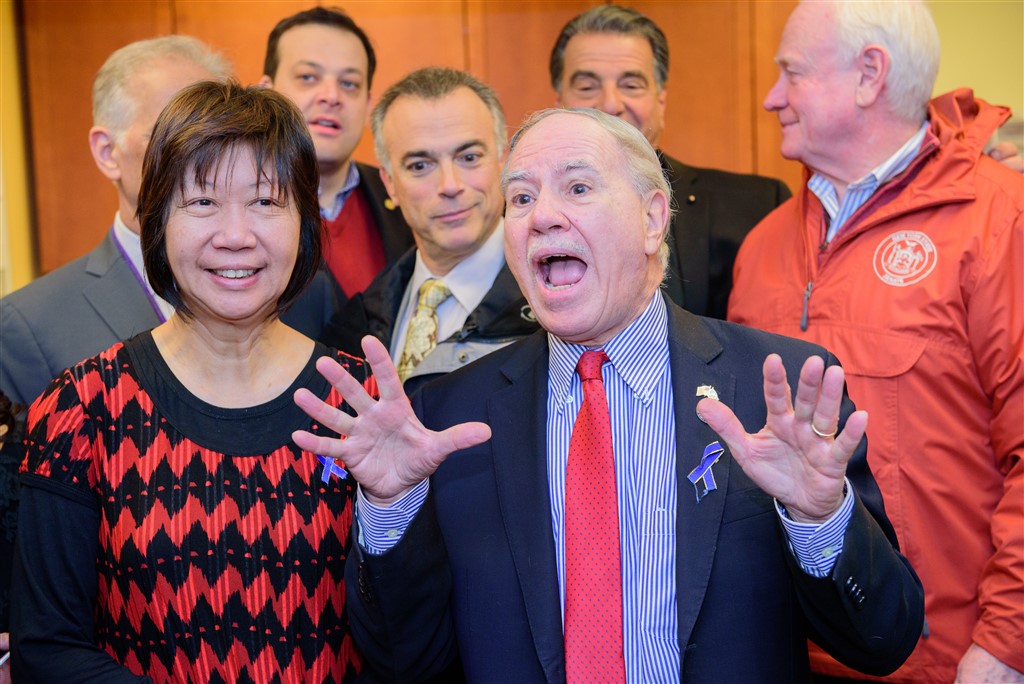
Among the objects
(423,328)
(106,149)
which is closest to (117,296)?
(106,149)

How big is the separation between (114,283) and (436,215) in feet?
2.66

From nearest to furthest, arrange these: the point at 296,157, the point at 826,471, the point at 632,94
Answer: the point at 826,471 < the point at 296,157 < the point at 632,94

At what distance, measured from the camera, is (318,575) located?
1.92 metres

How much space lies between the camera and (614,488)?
1845mm

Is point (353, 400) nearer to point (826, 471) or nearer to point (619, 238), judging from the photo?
point (619, 238)

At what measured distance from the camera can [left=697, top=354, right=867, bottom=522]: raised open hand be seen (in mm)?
1551

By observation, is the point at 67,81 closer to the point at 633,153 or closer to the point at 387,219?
the point at 387,219

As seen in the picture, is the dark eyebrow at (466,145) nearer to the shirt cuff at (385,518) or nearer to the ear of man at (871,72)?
the ear of man at (871,72)

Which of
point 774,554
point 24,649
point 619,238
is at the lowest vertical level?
point 24,649

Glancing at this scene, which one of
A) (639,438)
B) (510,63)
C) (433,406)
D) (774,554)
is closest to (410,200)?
(433,406)

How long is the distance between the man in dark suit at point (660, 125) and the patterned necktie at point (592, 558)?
1.30 metres

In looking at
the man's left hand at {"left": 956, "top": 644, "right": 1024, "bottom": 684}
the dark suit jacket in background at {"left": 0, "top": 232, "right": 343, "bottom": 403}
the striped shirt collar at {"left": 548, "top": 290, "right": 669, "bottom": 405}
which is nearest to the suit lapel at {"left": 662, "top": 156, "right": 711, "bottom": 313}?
the striped shirt collar at {"left": 548, "top": 290, "right": 669, "bottom": 405}

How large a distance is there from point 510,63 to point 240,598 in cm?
321

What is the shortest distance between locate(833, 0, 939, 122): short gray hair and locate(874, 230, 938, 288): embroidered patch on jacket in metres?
0.38
